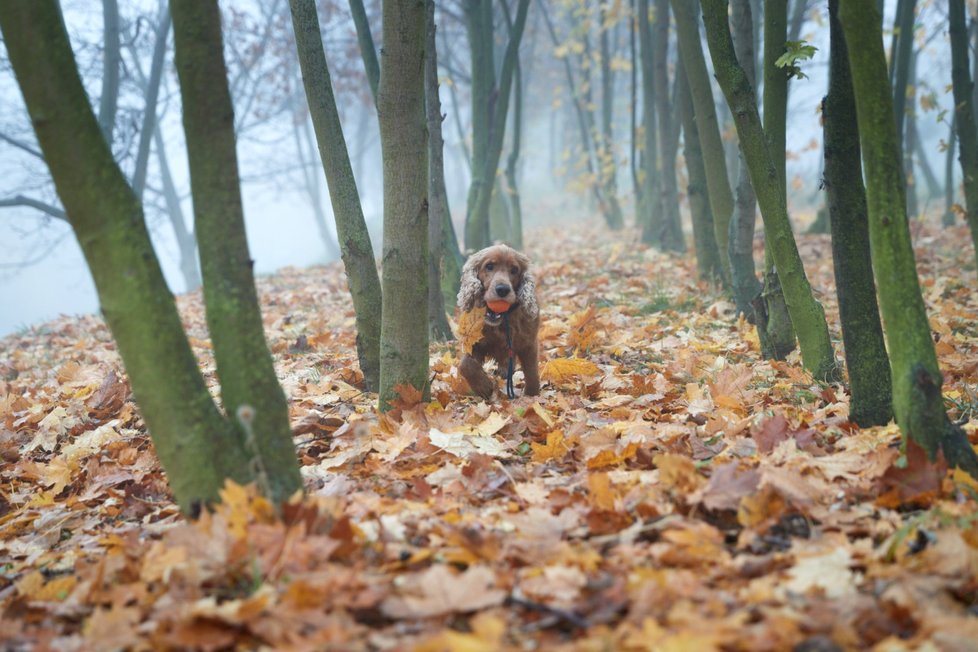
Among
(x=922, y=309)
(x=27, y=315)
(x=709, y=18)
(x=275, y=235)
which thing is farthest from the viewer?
(x=275, y=235)

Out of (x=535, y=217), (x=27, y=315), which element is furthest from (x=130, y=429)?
(x=27, y=315)

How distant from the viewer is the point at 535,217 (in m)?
32.1

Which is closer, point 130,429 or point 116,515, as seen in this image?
point 116,515

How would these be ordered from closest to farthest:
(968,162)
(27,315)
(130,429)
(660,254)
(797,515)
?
(797,515)
(130,429)
(968,162)
(660,254)
(27,315)

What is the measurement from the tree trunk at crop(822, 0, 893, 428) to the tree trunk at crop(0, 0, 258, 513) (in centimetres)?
266

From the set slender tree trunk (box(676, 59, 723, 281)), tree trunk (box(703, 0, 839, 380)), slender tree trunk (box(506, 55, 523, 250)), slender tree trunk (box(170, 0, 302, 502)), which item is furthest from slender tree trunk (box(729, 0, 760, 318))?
slender tree trunk (box(506, 55, 523, 250))

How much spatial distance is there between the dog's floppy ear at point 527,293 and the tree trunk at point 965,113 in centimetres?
438

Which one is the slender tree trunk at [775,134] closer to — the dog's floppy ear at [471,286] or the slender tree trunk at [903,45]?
the dog's floppy ear at [471,286]

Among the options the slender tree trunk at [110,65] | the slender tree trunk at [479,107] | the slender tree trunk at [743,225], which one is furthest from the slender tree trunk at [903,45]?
the slender tree trunk at [110,65]

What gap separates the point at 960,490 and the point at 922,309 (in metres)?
0.65

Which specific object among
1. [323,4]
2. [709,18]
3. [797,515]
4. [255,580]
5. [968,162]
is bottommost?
[797,515]

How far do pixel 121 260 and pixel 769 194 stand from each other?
3423mm

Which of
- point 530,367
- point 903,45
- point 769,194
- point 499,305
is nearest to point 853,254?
point 769,194

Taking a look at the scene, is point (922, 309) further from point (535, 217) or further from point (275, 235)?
point (275, 235)
